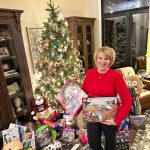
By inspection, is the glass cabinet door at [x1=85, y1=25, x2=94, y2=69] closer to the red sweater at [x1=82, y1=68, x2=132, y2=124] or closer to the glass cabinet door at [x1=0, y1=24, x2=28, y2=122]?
the glass cabinet door at [x1=0, y1=24, x2=28, y2=122]

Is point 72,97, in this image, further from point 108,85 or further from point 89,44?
point 89,44

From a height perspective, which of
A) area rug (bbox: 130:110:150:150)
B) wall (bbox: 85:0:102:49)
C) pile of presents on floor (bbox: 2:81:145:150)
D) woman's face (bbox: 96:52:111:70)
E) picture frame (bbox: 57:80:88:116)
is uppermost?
wall (bbox: 85:0:102:49)

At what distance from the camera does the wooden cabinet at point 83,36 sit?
12.4ft

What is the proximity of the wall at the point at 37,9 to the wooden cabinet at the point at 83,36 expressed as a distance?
0.36m

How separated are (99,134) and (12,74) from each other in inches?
68.3

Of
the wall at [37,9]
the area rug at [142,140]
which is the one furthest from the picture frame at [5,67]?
the area rug at [142,140]

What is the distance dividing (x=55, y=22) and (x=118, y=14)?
2.11m

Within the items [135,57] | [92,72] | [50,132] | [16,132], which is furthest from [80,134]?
[135,57]

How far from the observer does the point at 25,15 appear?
3168mm

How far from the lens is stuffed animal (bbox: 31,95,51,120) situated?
9.18 feet

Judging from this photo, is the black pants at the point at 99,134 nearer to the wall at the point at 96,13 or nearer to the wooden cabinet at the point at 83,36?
the wooden cabinet at the point at 83,36

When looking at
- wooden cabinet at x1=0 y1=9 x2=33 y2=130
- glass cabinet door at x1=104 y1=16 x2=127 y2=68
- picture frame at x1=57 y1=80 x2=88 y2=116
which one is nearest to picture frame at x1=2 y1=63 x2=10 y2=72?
wooden cabinet at x1=0 y1=9 x2=33 y2=130

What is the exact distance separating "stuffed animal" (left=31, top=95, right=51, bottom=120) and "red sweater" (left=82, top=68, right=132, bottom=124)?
1.54 metres

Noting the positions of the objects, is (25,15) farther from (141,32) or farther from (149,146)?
(149,146)
